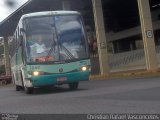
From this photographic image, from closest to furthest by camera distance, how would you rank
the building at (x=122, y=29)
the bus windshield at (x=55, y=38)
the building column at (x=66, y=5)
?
the bus windshield at (x=55, y=38), the building at (x=122, y=29), the building column at (x=66, y=5)

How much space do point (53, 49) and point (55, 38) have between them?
48 cm

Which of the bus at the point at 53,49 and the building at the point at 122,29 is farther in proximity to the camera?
the building at the point at 122,29

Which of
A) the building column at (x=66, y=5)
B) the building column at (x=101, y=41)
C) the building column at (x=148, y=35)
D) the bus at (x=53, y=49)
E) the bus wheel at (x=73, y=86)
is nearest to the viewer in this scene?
the bus at (x=53, y=49)

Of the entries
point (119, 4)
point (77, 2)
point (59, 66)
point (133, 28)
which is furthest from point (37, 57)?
point (133, 28)

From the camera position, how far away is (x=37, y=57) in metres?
19.5

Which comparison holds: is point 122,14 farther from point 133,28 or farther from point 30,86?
point 30,86

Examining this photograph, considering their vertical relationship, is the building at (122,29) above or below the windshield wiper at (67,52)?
above

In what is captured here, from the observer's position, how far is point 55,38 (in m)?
19.9

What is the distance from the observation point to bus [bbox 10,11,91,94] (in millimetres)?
19469

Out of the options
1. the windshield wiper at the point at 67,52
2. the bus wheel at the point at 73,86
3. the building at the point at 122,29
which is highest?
the building at the point at 122,29

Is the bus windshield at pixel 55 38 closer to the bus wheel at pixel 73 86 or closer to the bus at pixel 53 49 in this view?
the bus at pixel 53 49

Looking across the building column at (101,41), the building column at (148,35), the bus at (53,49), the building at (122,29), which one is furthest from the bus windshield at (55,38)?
the building column at (101,41)

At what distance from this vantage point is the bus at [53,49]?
19.5m

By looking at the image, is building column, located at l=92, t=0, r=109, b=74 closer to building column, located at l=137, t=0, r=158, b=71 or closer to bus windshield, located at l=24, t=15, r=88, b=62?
building column, located at l=137, t=0, r=158, b=71
